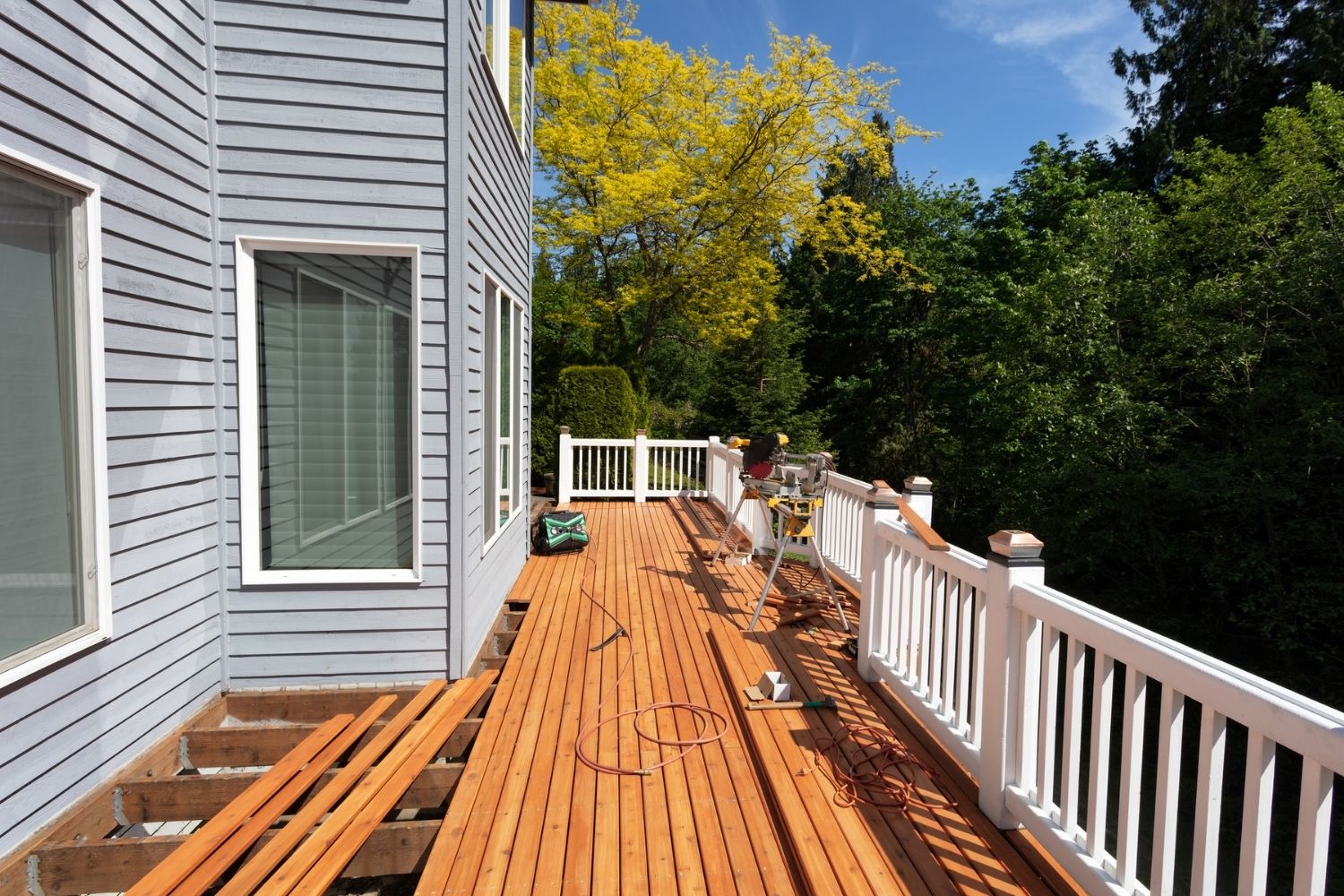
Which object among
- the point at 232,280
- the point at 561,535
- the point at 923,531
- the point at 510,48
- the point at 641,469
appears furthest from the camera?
the point at 641,469

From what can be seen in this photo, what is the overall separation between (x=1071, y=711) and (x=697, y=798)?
127cm

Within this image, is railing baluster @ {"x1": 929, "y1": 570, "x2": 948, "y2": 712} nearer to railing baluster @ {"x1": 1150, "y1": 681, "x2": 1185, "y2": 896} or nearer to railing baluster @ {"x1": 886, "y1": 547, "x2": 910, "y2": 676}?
railing baluster @ {"x1": 886, "y1": 547, "x2": 910, "y2": 676}

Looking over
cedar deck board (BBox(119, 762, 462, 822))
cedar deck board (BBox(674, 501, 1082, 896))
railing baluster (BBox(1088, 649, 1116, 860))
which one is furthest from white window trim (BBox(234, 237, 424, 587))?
railing baluster (BBox(1088, 649, 1116, 860))

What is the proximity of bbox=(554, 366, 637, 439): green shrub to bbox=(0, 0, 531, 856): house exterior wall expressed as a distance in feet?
23.8

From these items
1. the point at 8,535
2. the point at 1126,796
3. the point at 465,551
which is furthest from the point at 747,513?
the point at 8,535

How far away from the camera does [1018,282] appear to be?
49.2ft

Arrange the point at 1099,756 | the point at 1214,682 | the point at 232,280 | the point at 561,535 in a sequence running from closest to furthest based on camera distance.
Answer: the point at 1214,682, the point at 1099,756, the point at 232,280, the point at 561,535

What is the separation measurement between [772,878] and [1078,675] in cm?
109

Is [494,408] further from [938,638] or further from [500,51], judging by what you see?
[938,638]

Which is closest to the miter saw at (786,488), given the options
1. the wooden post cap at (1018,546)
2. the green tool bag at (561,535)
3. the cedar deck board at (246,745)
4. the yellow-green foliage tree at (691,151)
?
the wooden post cap at (1018,546)

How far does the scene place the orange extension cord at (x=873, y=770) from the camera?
2.33 meters

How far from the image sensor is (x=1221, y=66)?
1276 cm

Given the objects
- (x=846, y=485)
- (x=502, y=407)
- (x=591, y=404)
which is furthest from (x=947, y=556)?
(x=591, y=404)

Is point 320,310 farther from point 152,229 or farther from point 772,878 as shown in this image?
point 772,878
